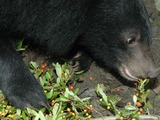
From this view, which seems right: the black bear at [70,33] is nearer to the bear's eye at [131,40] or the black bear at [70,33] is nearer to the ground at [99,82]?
the bear's eye at [131,40]

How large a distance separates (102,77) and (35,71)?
80 centimetres

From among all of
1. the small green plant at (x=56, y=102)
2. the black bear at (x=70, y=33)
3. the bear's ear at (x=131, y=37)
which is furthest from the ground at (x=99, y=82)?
the bear's ear at (x=131, y=37)

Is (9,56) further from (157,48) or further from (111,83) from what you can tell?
(157,48)

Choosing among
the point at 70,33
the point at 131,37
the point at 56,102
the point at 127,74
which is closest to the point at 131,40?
the point at 131,37

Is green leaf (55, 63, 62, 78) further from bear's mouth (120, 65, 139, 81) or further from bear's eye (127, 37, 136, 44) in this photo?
bear's eye (127, 37, 136, 44)

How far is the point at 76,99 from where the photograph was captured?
4.22 meters

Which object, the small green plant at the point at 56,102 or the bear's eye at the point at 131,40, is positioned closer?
the small green plant at the point at 56,102

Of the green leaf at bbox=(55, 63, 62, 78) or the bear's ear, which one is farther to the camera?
the green leaf at bbox=(55, 63, 62, 78)

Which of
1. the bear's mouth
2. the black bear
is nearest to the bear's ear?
the black bear

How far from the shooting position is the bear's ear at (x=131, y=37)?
4.54m

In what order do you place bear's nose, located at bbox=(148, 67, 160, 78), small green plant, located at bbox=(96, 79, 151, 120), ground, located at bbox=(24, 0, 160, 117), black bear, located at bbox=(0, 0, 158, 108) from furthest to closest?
ground, located at bbox=(24, 0, 160, 117) < bear's nose, located at bbox=(148, 67, 160, 78) < black bear, located at bbox=(0, 0, 158, 108) < small green plant, located at bbox=(96, 79, 151, 120)

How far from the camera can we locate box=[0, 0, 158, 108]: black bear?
4.42 m

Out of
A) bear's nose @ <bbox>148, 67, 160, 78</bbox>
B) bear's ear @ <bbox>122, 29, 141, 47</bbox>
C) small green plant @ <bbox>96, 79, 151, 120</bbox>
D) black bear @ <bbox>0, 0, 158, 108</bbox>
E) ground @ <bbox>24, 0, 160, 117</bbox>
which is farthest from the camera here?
ground @ <bbox>24, 0, 160, 117</bbox>

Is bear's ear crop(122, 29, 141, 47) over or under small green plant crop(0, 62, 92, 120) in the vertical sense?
over
